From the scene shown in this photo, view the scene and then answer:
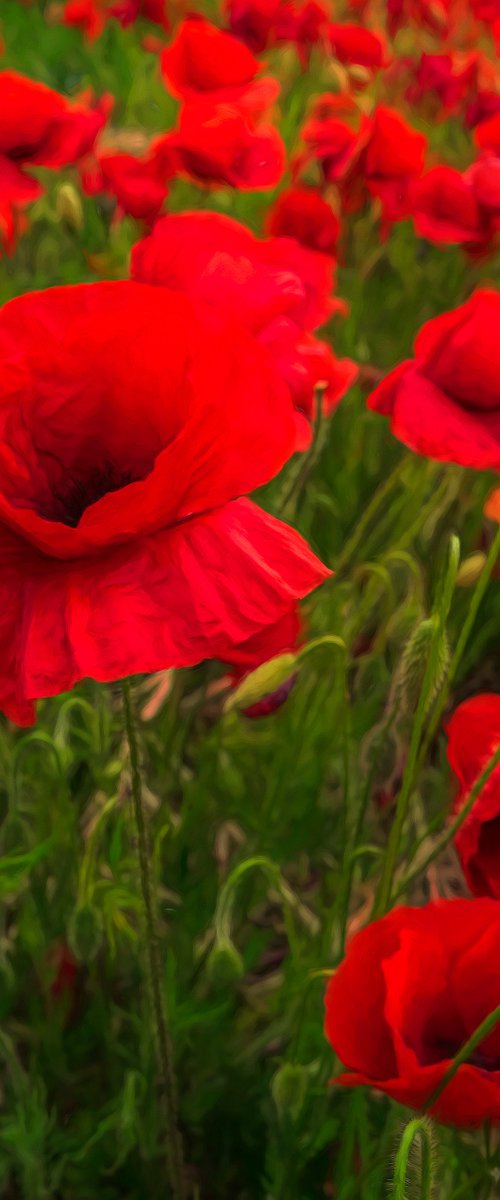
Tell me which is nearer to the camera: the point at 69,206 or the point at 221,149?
the point at 221,149

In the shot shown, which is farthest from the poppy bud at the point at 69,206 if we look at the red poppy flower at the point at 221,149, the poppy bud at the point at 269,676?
the poppy bud at the point at 269,676

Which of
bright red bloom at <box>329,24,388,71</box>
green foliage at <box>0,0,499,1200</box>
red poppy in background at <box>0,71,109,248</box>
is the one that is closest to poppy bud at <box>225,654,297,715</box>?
green foliage at <box>0,0,499,1200</box>

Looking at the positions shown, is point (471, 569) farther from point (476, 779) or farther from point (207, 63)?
point (207, 63)

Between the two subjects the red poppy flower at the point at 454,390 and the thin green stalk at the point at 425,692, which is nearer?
the thin green stalk at the point at 425,692

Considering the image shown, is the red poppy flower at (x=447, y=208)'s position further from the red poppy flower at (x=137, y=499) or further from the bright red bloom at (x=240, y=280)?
the red poppy flower at (x=137, y=499)

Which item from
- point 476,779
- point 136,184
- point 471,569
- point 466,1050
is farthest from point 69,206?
point 466,1050

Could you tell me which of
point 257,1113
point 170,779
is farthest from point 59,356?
point 257,1113
